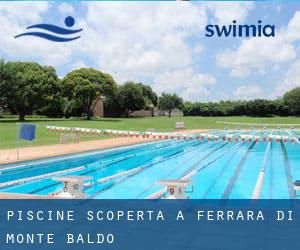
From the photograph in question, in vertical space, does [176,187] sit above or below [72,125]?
below

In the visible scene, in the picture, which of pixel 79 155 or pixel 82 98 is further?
pixel 82 98

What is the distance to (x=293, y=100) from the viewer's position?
56.6 metres

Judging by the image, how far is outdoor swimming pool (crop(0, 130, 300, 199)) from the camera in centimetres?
882

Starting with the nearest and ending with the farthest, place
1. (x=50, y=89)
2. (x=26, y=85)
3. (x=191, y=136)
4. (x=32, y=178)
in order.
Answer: (x=32, y=178)
(x=191, y=136)
(x=26, y=85)
(x=50, y=89)

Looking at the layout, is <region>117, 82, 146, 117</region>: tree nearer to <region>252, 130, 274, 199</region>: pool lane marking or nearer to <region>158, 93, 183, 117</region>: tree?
<region>158, 93, 183, 117</region>: tree

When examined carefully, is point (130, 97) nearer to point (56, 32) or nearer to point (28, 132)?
point (56, 32)

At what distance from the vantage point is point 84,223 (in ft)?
16.8

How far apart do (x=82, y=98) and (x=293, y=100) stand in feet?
102

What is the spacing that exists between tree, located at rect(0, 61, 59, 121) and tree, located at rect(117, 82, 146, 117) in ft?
44.1

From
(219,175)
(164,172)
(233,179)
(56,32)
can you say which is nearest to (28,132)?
(164,172)

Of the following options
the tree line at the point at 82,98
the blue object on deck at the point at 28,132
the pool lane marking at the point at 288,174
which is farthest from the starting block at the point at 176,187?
the tree line at the point at 82,98

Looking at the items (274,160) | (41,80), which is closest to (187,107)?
(41,80)

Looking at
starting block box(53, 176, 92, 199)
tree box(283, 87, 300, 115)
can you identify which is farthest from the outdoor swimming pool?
tree box(283, 87, 300, 115)

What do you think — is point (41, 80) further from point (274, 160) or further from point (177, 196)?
point (177, 196)
